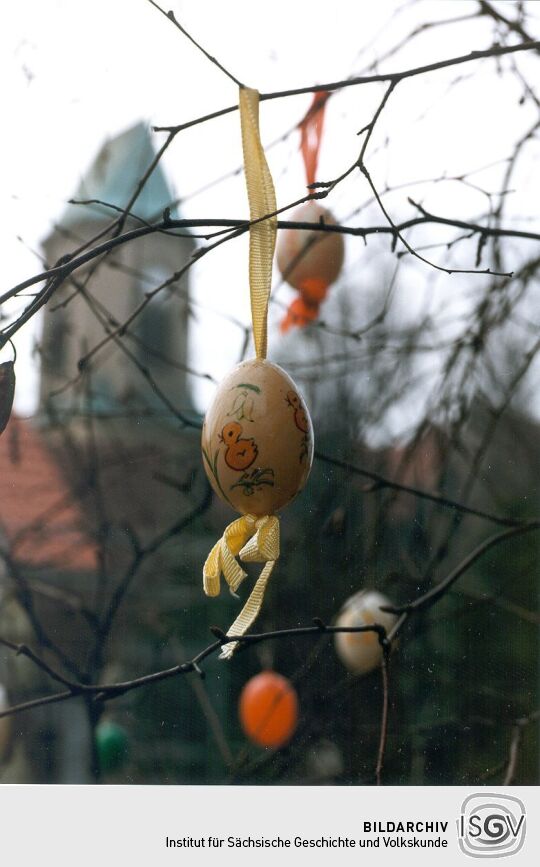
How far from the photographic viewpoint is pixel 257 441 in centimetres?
36

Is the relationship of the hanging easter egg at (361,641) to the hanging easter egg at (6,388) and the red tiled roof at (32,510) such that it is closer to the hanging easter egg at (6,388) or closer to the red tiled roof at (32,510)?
the red tiled roof at (32,510)

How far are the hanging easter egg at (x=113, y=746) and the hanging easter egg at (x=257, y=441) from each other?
2.92ft

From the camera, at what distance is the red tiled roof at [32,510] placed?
888 millimetres

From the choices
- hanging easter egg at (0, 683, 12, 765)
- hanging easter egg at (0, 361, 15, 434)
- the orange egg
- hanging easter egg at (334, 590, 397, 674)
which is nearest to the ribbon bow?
hanging easter egg at (0, 361, 15, 434)

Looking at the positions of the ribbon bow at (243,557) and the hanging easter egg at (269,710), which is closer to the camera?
the ribbon bow at (243,557)

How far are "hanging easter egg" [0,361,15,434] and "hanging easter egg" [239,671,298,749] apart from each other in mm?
627

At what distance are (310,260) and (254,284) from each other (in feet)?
1.00
